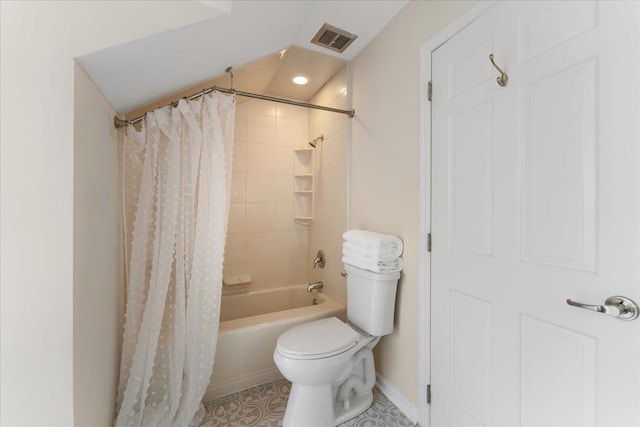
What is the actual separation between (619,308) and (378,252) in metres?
0.94

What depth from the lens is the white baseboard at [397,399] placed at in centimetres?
153

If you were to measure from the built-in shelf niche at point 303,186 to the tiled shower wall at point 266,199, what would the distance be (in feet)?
0.20

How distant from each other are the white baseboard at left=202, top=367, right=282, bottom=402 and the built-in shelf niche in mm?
1396

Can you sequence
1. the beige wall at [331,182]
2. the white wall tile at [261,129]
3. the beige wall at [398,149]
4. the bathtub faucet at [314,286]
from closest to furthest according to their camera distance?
the beige wall at [398,149] < the beige wall at [331,182] < the bathtub faucet at [314,286] < the white wall tile at [261,129]

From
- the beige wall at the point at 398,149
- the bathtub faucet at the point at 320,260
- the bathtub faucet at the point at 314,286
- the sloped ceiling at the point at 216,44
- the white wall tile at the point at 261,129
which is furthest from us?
the white wall tile at the point at 261,129

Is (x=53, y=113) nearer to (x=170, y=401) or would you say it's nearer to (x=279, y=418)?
(x=170, y=401)

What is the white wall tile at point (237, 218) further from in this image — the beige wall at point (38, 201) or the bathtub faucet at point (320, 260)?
the beige wall at point (38, 201)

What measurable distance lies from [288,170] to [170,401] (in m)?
2.05

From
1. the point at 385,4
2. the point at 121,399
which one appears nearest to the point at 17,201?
the point at 121,399

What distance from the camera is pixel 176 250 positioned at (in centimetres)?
146

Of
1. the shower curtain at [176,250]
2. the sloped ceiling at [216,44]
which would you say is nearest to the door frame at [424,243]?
the sloped ceiling at [216,44]

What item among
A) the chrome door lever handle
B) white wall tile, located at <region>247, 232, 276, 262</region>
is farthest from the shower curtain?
the chrome door lever handle

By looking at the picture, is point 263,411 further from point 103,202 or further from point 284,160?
point 284,160

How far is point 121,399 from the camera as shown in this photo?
4.72ft
